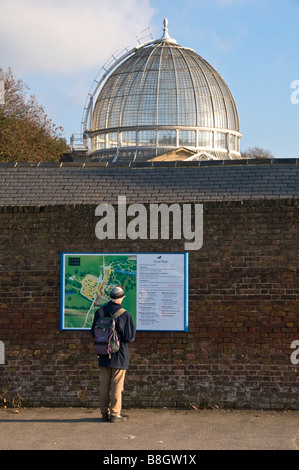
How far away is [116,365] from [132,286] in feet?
4.85

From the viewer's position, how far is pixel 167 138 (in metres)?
51.7

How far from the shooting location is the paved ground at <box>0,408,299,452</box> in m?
8.66

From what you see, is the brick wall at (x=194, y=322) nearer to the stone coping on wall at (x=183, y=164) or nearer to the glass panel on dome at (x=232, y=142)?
the stone coping on wall at (x=183, y=164)

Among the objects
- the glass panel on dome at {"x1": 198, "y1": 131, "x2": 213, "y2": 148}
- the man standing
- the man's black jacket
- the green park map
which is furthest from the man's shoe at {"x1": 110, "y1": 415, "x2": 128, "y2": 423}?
the glass panel on dome at {"x1": 198, "y1": 131, "x2": 213, "y2": 148}

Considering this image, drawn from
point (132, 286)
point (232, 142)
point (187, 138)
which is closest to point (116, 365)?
point (132, 286)

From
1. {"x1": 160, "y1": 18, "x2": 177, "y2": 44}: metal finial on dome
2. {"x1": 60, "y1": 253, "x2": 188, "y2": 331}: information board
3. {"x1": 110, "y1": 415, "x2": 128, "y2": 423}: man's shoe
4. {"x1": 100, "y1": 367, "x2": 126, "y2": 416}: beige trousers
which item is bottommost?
{"x1": 110, "y1": 415, "x2": 128, "y2": 423}: man's shoe

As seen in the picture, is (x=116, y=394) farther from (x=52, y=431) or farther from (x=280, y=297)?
(x=280, y=297)

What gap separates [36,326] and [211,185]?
133 inches

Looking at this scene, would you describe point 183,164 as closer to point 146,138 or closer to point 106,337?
point 106,337

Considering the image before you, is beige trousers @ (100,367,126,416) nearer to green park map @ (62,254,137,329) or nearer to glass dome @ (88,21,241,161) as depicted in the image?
green park map @ (62,254,137,329)

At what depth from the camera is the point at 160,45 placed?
5641 centimetres
